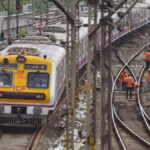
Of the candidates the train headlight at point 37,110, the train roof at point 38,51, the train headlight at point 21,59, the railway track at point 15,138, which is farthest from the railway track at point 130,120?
the train headlight at point 21,59

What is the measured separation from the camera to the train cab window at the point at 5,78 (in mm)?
16375

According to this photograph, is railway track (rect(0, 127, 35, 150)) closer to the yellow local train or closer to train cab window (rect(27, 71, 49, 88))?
the yellow local train

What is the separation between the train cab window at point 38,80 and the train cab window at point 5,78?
1.68 ft

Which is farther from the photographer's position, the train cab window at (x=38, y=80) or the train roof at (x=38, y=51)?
the train roof at (x=38, y=51)

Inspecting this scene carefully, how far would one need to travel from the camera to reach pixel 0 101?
53.3 feet

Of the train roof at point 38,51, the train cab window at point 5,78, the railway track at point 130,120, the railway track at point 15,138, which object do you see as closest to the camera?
the railway track at point 15,138

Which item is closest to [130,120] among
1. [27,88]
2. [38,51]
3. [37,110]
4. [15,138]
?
[38,51]

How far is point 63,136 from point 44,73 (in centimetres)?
186

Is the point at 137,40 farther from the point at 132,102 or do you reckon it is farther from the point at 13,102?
the point at 13,102

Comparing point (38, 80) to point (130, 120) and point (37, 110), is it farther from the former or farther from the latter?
point (130, 120)

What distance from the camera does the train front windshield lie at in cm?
1645

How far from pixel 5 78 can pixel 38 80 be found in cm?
93

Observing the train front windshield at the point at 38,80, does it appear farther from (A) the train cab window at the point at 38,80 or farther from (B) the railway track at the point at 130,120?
(B) the railway track at the point at 130,120

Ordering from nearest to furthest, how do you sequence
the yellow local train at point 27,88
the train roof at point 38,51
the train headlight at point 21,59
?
the yellow local train at point 27,88 < the train headlight at point 21,59 < the train roof at point 38,51
